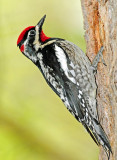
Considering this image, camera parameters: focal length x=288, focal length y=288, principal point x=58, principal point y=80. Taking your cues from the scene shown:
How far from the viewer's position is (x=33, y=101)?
17.9 feet

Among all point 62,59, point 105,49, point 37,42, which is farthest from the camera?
point 37,42

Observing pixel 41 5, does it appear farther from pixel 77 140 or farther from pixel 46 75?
pixel 77 140

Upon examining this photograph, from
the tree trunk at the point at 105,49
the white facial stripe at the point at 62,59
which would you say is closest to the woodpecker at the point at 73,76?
the white facial stripe at the point at 62,59

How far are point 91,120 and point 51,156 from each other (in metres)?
1.99

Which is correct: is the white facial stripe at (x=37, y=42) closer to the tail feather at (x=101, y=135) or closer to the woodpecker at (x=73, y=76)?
the woodpecker at (x=73, y=76)

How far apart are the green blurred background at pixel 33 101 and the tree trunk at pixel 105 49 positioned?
1.36 m

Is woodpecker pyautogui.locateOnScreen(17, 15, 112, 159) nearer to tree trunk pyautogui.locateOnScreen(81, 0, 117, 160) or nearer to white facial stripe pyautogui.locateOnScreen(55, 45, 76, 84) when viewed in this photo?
white facial stripe pyautogui.locateOnScreen(55, 45, 76, 84)

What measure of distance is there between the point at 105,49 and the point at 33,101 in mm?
2485

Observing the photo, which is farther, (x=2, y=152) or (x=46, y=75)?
(x=2, y=152)

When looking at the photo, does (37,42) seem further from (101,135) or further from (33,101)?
(33,101)

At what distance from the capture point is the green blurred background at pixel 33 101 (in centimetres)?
508

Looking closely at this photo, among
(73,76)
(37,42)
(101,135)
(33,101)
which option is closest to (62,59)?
(73,76)

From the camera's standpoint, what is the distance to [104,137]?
3.35 metres

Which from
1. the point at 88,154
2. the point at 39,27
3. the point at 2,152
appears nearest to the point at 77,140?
the point at 88,154
